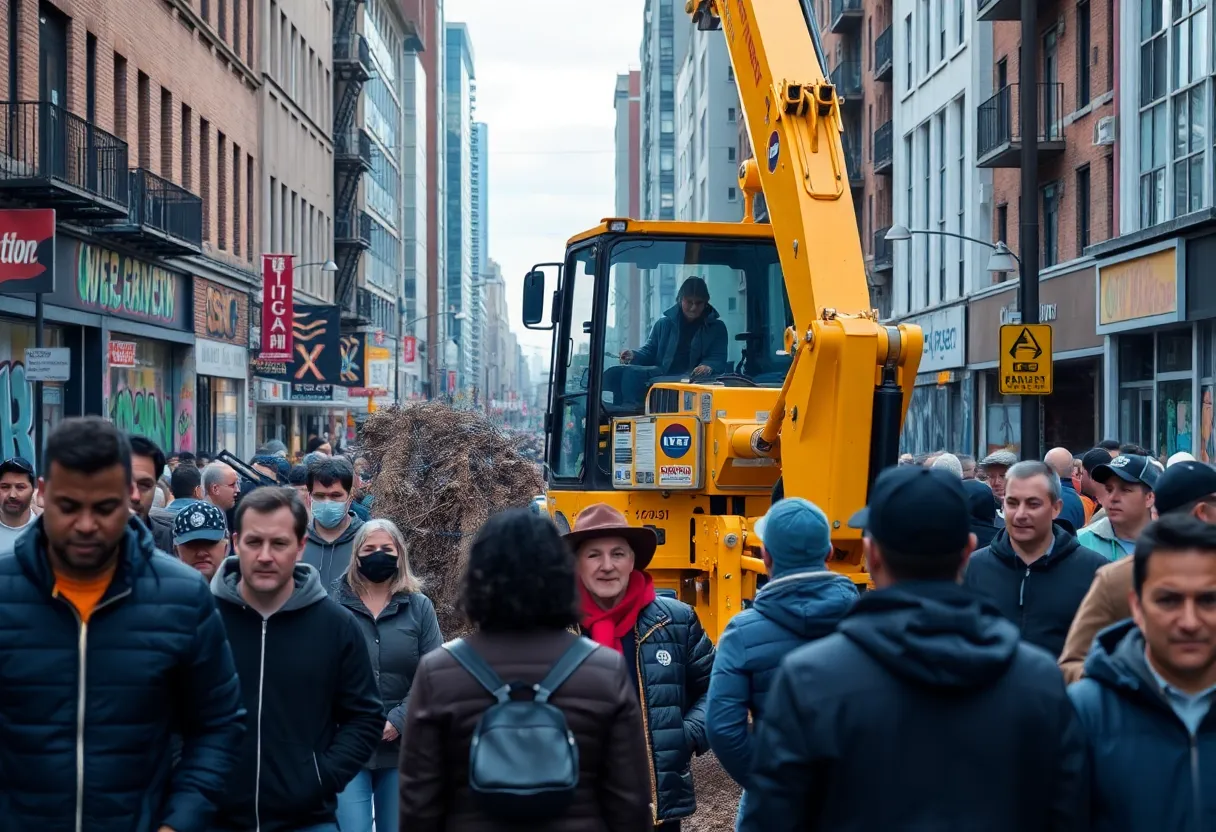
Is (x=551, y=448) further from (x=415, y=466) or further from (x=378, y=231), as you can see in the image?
(x=378, y=231)

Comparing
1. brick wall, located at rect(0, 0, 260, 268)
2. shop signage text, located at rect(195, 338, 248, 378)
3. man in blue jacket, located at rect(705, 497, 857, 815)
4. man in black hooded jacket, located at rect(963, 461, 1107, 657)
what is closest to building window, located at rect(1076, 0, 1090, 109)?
brick wall, located at rect(0, 0, 260, 268)

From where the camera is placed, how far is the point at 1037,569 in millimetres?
6191

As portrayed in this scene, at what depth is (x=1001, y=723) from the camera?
11.0ft

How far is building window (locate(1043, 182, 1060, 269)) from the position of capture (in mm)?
30594

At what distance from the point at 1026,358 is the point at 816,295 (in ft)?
27.3

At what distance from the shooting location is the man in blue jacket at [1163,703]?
3.49m

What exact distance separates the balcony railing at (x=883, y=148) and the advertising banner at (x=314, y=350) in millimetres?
16385

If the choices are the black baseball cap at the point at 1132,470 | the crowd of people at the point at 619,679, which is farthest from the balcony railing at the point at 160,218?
the crowd of people at the point at 619,679

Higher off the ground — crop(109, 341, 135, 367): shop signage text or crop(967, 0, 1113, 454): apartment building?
crop(967, 0, 1113, 454): apartment building

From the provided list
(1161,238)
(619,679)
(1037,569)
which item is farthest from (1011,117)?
(619,679)

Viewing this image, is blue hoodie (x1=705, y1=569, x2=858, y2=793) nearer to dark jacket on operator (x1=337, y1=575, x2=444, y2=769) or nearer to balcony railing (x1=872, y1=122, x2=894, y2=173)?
dark jacket on operator (x1=337, y1=575, x2=444, y2=769)

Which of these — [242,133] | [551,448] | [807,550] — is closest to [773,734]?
[807,550]

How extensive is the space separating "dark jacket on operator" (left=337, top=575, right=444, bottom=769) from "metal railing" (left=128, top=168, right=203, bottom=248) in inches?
824

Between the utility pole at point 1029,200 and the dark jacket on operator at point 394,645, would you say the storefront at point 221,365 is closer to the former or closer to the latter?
the utility pole at point 1029,200
